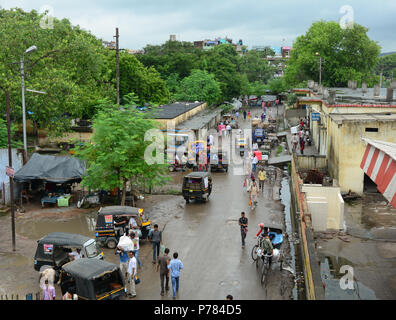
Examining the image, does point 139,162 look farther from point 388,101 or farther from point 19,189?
point 388,101

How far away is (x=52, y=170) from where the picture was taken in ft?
76.4

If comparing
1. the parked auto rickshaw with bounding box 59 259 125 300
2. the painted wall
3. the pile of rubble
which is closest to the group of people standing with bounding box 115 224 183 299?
the parked auto rickshaw with bounding box 59 259 125 300

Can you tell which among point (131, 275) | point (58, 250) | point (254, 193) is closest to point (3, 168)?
point (58, 250)

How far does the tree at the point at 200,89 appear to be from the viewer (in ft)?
203

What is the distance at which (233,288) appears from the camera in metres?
13.9

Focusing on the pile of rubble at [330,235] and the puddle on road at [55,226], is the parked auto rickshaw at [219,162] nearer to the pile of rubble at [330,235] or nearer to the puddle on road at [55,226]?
the puddle on road at [55,226]

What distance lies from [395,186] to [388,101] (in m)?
21.4

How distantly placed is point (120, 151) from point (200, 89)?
42.3 metres

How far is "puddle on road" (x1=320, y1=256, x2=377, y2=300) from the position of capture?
1340 cm

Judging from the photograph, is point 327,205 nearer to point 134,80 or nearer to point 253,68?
point 134,80

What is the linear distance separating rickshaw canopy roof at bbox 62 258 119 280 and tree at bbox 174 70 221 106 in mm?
50124

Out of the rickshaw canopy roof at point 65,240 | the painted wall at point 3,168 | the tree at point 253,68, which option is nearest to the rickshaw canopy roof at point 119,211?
the rickshaw canopy roof at point 65,240

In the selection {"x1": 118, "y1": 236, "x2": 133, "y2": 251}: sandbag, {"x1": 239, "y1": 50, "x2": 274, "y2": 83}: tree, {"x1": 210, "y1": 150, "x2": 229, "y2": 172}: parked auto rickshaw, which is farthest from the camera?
{"x1": 239, "y1": 50, "x2": 274, "y2": 83}: tree

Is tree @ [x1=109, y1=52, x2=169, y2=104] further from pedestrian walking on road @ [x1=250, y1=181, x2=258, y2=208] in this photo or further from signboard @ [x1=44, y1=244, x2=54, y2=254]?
signboard @ [x1=44, y1=244, x2=54, y2=254]
